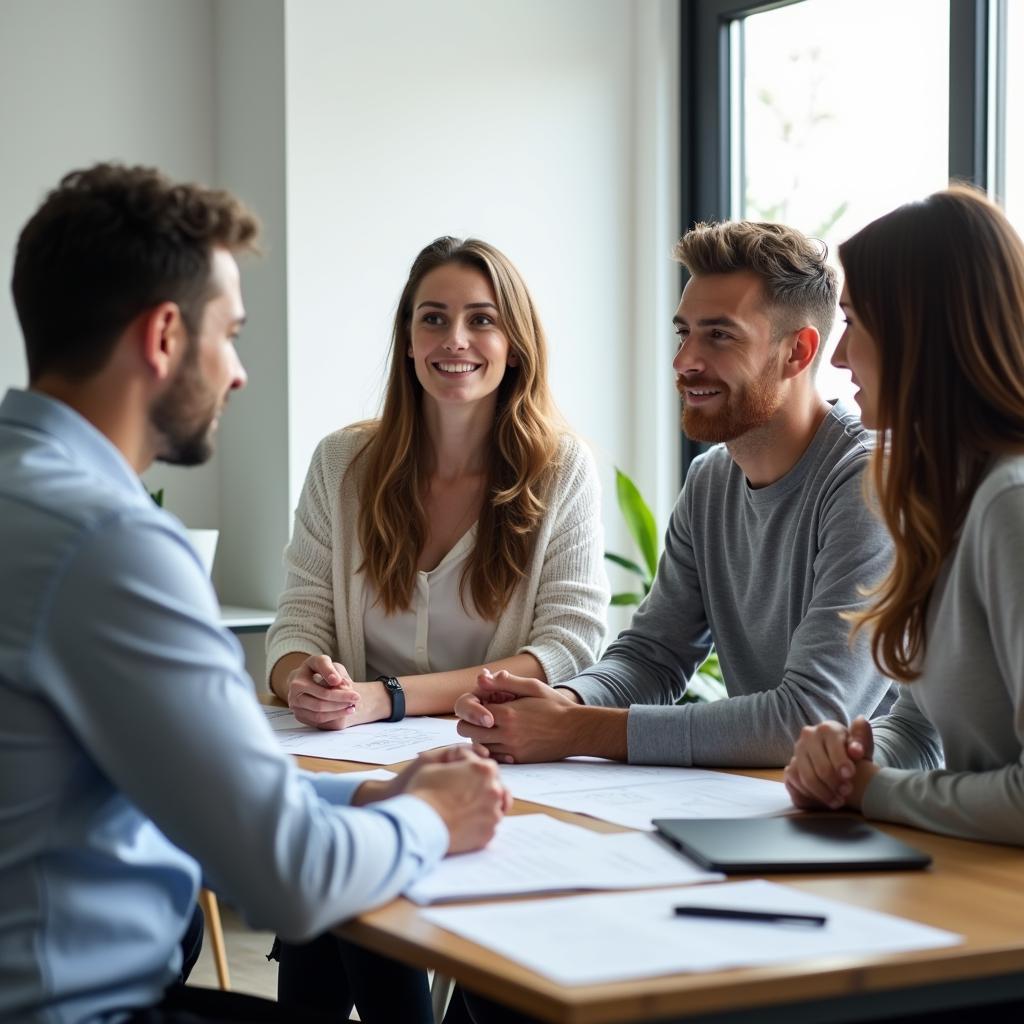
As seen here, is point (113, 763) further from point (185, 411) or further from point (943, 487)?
point (943, 487)

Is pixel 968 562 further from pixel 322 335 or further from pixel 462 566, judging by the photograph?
pixel 322 335

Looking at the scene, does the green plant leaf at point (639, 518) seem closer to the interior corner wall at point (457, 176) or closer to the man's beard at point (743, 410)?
the interior corner wall at point (457, 176)

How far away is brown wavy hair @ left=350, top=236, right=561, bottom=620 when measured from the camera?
2.41 meters

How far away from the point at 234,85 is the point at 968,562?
9.36ft

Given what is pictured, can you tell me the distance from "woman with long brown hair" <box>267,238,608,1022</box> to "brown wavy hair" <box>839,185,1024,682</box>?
0.88 meters

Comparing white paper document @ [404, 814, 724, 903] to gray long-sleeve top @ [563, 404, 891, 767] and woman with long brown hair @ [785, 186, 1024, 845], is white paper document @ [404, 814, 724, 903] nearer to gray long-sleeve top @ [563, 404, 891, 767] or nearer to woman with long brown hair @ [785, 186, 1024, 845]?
woman with long brown hair @ [785, 186, 1024, 845]

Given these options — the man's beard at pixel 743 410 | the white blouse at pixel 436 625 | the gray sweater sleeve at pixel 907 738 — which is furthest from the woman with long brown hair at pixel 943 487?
the white blouse at pixel 436 625

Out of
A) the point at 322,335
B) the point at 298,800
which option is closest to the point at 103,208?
the point at 298,800

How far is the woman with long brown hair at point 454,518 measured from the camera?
7.90 ft

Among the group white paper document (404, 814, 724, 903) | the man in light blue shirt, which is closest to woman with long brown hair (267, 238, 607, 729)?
white paper document (404, 814, 724, 903)

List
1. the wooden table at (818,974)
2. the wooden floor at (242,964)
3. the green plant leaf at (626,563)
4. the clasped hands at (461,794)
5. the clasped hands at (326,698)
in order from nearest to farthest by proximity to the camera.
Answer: the wooden table at (818,974), the clasped hands at (461,794), the clasped hands at (326,698), the wooden floor at (242,964), the green plant leaf at (626,563)

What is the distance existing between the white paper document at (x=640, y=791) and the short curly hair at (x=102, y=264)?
2.17ft

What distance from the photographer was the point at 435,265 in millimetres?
2615

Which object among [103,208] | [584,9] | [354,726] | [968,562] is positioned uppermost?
[584,9]
